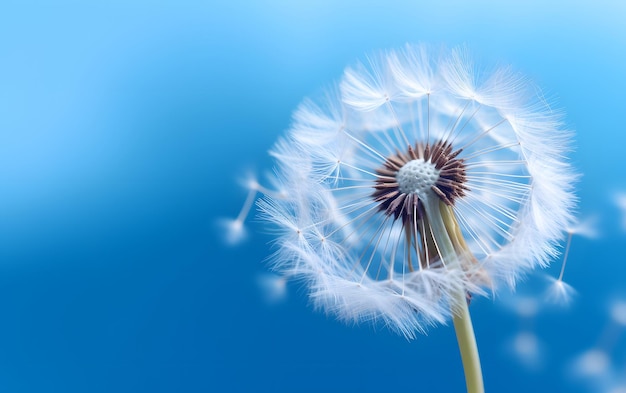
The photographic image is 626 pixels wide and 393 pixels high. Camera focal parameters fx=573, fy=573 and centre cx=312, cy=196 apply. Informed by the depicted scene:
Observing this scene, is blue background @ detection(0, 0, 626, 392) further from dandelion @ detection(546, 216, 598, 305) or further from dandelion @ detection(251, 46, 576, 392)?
dandelion @ detection(251, 46, 576, 392)

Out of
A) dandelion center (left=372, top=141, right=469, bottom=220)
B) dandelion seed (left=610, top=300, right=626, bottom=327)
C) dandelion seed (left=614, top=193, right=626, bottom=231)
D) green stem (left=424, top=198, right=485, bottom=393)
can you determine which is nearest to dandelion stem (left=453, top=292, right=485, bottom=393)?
green stem (left=424, top=198, right=485, bottom=393)

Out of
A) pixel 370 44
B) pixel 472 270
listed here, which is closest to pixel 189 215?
pixel 370 44

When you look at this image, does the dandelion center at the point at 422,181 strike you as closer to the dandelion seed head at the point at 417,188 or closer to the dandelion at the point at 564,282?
the dandelion seed head at the point at 417,188

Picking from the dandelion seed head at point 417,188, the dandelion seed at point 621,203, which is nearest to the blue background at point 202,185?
the dandelion seed at point 621,203

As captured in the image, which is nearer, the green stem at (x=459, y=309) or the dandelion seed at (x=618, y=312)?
the green stem at (x=459, y=309)

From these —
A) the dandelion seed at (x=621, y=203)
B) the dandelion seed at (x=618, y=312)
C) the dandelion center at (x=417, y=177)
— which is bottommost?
the dandelion center at (x=417, y=177)

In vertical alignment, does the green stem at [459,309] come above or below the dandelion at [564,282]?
below

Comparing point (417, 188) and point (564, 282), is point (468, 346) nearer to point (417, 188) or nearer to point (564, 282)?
point (417, 188)
